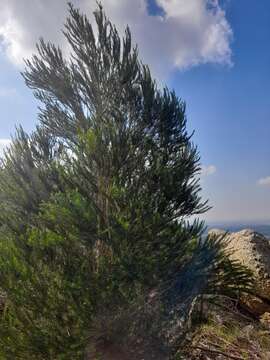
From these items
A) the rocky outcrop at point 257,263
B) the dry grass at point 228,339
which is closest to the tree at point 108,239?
the dry grass at point 228,339

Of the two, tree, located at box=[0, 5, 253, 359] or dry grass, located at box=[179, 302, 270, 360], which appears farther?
dry grass, located at box=[179, 302, 270, 360]

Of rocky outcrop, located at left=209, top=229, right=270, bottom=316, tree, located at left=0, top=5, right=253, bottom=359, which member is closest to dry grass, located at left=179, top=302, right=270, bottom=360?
rocky outcrop, located at left=209, top=229, right=270, bottom=316

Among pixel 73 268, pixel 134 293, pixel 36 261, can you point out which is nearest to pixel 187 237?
pixel 134 293

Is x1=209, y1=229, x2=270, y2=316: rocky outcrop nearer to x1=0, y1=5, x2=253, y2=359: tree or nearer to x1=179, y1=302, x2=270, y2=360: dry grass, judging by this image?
x1=179, y1=302, x2=270, y2=360: dry grass

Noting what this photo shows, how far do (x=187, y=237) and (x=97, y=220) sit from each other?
142cm

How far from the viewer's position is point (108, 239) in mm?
4246

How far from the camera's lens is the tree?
13.0 ft

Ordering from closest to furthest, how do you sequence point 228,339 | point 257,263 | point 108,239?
point 108,239 → point 228,339 → point 257,263

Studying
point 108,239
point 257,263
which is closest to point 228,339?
point 257,263

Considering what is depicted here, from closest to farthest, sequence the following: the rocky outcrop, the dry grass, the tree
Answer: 1. the tree
2. the dry grass
3. the rocky outcrop

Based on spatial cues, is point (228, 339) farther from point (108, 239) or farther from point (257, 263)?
point (108, 239)

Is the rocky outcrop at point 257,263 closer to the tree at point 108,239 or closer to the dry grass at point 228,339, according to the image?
the dry grass at point 228,339

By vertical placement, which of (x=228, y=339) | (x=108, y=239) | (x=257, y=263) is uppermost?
(x=108, y=239)

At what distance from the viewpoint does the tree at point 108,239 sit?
13.0 feet
